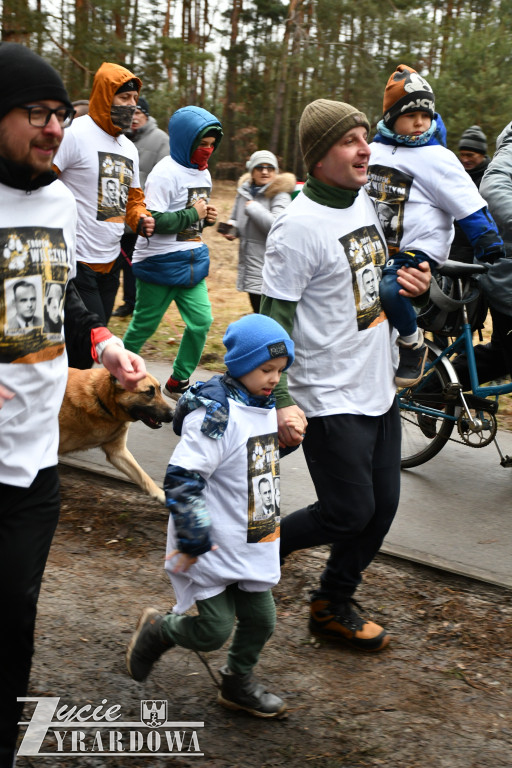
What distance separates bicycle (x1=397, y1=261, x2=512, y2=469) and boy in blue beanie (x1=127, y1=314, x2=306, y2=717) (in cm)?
273

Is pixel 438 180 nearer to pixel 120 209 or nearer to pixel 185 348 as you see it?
pixel 120 209

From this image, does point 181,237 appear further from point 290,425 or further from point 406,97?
point 290,425

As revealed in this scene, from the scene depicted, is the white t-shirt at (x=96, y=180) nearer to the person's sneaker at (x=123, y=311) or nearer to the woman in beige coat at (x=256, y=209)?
the woman in beige coat at (x=256, y=209)

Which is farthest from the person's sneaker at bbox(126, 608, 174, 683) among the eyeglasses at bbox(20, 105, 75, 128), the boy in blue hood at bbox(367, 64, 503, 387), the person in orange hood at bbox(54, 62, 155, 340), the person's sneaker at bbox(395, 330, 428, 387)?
the person in orange hood at bbox(54, 62, 155, 340)

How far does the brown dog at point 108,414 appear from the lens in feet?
16.8

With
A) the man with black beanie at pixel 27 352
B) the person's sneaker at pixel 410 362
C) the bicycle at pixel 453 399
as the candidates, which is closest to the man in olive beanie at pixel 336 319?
the person's sneaker at pixel 410 362

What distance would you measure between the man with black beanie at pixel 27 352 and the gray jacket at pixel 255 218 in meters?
4.95

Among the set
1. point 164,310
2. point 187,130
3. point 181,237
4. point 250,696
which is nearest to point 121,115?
point 187,130

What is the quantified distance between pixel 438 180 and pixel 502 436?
10.4ft

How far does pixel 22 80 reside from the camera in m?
2.36

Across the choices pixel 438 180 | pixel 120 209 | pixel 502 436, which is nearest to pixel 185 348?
pixel 120 209

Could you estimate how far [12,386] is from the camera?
8.03 feet

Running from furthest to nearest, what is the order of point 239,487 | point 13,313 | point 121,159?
point 121,159
point 239,487
point 13,313

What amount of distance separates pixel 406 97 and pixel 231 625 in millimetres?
2594
